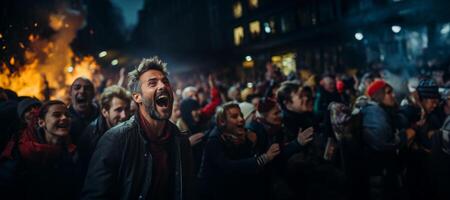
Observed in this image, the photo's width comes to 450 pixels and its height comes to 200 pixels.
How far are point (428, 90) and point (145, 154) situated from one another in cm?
525

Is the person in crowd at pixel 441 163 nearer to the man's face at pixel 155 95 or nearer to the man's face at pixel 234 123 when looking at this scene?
the man's face at pixel 234 123

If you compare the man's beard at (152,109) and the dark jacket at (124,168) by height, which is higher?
the man's beard at (152,109)

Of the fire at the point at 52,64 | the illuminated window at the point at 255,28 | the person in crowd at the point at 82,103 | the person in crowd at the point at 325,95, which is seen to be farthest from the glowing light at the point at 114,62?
the person in crowd at the point at 82,103

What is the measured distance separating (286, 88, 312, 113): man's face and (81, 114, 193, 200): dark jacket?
3.30 m

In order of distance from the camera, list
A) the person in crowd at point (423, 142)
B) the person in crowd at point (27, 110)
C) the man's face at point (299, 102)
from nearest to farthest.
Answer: the person in crowd at point (27, 110)
the person in crowd at point (423, 142)
the man's face at point (299, 102)

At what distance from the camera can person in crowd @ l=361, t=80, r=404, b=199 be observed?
18.4ft

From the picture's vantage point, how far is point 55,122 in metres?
4.26

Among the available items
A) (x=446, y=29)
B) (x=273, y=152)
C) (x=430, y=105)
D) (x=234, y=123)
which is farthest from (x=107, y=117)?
(x=446, y=29)

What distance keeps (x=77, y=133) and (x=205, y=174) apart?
205 cm

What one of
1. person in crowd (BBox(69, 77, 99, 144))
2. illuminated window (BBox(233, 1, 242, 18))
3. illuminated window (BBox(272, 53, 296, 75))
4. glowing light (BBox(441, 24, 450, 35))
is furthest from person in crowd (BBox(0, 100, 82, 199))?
illuminated window (BBox(233, 1, 242, 18))

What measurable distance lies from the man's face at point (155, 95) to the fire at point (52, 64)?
34.9 feet

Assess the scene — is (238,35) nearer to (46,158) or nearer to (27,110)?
(27,110)

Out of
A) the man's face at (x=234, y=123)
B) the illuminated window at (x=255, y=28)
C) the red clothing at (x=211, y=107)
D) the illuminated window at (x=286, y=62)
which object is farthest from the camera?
the illuminated window at (x=255, y=28)

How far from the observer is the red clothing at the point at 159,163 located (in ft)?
10.5
